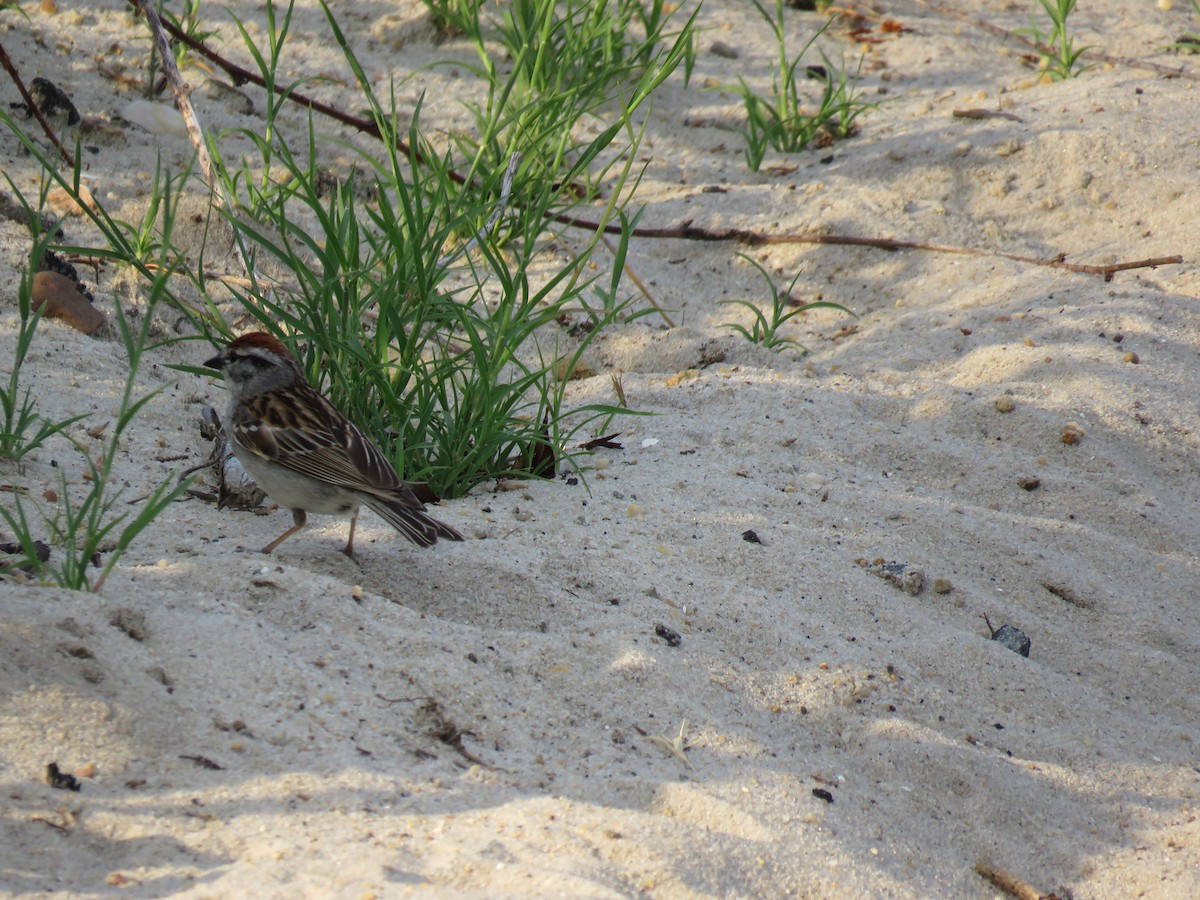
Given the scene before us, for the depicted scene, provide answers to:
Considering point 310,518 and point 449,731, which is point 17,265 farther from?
point 449,731

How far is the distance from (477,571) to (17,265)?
283 cm

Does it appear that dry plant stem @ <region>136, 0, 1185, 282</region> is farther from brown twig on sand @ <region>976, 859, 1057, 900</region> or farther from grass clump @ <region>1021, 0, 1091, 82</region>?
brown twig on sand @ <region>976, 859, 1057, 900</region>

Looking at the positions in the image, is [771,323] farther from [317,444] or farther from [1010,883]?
[1010,883]

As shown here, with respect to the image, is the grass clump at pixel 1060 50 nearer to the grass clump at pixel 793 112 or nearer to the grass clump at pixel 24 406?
the grass clump at pixel 793 112

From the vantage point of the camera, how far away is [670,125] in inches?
324

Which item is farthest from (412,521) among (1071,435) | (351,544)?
(1071,435)

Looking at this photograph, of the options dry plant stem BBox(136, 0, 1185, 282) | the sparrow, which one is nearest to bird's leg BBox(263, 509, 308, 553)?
the sparrow

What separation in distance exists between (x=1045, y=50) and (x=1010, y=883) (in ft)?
22.0

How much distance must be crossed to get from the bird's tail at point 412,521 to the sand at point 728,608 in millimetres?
147

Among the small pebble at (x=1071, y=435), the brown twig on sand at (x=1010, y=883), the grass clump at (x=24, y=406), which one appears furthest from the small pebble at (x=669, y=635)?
the small pebble at (x=1071, y=435)

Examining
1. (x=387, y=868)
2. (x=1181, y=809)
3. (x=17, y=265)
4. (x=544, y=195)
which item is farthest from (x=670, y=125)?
(x=387, y=868)

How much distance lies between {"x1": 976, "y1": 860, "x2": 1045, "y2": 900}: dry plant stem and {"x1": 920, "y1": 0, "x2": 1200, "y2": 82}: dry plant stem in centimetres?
652

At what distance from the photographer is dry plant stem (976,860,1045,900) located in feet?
10.5

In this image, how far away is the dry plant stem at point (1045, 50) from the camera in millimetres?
8172
